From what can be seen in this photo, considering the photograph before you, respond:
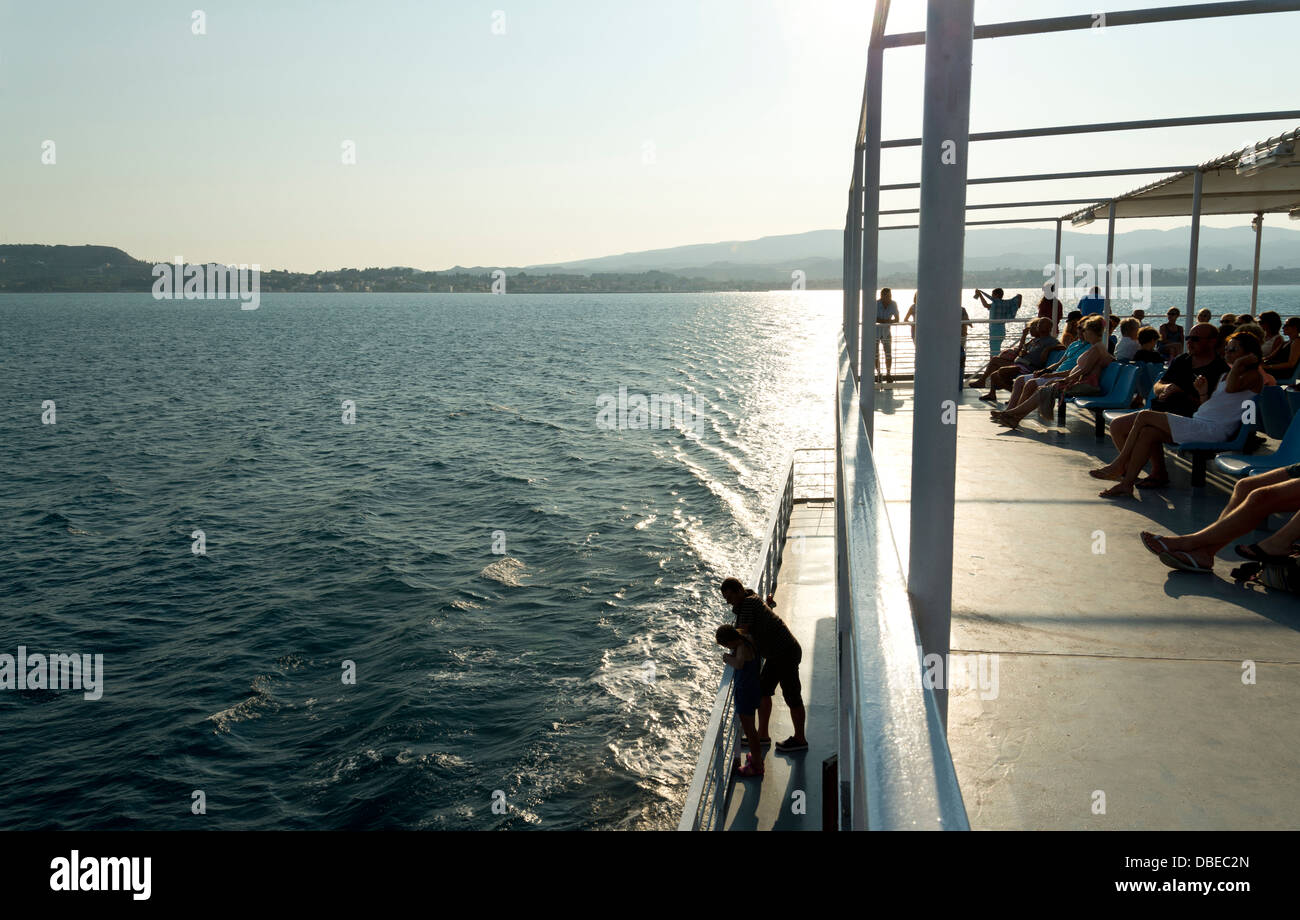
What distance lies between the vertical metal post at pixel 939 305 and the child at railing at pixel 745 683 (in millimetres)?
5676

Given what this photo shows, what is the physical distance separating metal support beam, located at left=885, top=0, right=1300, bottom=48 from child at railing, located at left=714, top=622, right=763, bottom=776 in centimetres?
474

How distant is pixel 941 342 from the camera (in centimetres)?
176

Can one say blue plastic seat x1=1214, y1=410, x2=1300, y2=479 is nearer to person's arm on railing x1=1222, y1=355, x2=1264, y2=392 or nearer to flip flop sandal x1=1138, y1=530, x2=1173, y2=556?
person's arm on railing x1=1222, y1=355, x2=1264, y2=392

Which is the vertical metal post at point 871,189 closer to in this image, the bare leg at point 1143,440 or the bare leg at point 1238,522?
the bare leg at point 1238,522

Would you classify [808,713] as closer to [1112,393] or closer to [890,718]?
[1112,393]

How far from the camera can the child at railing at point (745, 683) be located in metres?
7.79

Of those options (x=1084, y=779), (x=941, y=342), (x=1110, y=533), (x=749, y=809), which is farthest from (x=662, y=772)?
(x=941, y=342)

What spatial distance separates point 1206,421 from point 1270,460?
0.92m

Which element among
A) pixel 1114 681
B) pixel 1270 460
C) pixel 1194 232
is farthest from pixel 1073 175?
pixel 1114 681

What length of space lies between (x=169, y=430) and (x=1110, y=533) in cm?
4240

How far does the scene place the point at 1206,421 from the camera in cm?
654

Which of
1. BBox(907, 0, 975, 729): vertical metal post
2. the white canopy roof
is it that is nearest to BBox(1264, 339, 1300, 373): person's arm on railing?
the white canopy roof

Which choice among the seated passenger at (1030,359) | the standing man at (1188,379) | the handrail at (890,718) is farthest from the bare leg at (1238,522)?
the seated passenger at (1030,359)
